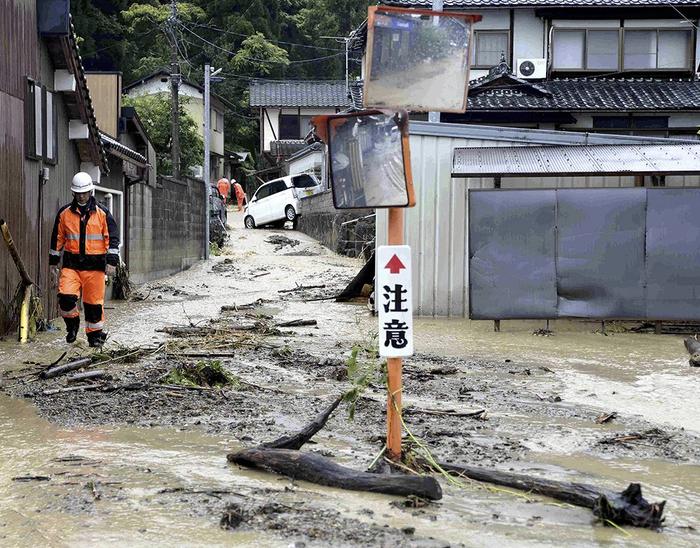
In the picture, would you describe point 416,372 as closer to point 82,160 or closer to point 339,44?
point 82,160

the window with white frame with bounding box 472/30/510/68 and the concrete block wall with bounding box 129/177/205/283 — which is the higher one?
the window with white frame with bounding box 472/30/510/68

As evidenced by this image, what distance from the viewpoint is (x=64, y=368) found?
8531 millimetres

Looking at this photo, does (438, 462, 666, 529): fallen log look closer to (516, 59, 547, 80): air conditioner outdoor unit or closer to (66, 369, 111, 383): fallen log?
(66, 369, 111, 383): fallen log

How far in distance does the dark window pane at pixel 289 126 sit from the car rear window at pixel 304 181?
37.3 ft

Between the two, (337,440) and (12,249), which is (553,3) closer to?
(12,249)

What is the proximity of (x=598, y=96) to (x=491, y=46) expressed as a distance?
11.4 feet

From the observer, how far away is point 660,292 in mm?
13383

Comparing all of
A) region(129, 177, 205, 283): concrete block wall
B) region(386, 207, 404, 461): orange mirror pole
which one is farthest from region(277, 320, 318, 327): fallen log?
region(386, 207, 404, 461): orange mirror pole

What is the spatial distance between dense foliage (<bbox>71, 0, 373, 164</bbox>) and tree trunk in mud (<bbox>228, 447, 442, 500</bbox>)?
36334mm

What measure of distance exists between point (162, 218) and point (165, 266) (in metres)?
1.17

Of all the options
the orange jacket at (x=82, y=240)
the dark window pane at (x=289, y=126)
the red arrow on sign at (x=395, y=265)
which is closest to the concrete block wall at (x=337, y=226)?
the dark window pane at (x=289, y=126)

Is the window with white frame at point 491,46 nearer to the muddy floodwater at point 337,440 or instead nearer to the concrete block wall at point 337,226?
the concrete block wall at point 337,226

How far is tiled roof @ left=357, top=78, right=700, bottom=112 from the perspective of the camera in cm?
2444

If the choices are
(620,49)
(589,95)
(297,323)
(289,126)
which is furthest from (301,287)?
(289,126)
